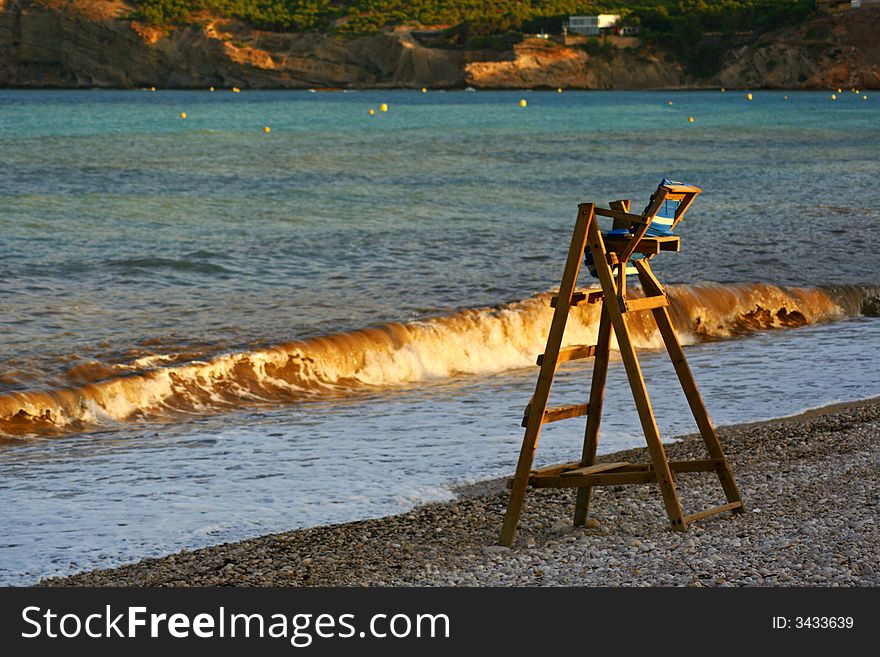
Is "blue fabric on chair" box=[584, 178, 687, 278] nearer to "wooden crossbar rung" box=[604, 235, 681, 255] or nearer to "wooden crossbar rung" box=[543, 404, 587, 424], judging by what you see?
"wooden crossbar rung" box=[604, 235, 681, 255]

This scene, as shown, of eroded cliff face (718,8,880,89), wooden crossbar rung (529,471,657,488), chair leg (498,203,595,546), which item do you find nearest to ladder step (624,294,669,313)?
chair leg (498,203,595,546)

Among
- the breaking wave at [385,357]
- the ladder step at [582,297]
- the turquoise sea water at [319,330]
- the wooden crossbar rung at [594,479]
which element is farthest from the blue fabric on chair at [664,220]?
the breaking wave at [385,357]

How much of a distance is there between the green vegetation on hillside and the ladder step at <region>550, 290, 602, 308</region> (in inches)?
6308

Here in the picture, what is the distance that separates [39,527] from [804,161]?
3690 centimetres

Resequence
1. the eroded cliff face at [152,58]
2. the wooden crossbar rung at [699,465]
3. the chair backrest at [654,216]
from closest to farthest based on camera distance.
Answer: the chair backrest at [654,216]
the wooden crossbar rung at [699,465]
the eroded cliff face at [152,58]

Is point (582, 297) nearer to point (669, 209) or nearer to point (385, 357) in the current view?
point (669, 209)

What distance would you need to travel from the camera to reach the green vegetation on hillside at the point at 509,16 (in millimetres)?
164625

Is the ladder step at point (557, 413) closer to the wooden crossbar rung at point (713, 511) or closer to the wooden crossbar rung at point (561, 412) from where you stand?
the wooden crossbar rung at point (561, 412)

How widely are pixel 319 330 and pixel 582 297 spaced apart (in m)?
6.96

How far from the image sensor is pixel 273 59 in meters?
165

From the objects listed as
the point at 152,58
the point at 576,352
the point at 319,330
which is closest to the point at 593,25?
the point at 152,58

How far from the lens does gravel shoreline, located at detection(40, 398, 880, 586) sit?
18.7 feet

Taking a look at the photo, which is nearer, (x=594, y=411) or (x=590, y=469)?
(x=590, y=469)

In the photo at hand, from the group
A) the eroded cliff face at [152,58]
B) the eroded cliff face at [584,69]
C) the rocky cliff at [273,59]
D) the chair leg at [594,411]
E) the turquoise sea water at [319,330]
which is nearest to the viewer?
the chair leg at [594,411]
